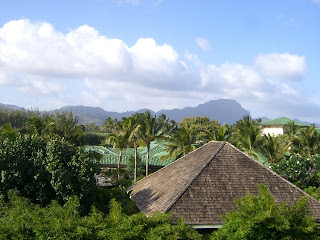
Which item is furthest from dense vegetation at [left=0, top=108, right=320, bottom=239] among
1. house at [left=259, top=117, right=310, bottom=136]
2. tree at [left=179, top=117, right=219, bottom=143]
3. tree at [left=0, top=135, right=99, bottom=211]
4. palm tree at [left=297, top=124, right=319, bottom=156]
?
tree at [left=179, top=117, right=219, bottom=143]

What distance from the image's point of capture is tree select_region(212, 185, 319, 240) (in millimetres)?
10320

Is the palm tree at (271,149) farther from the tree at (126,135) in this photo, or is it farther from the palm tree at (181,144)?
the tree at (126,135)

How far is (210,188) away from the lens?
14477mm

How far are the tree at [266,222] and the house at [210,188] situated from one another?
5.88ft

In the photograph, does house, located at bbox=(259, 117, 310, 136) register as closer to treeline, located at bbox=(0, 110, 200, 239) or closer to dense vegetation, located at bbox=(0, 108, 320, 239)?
dense vegetation, located at bbox=(0, 108, 320, 239)

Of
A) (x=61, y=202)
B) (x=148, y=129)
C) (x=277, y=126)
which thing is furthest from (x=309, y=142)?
(x=277, y=126)

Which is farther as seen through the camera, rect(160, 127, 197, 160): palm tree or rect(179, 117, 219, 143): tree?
rect(179, 117, 219, 143): tree

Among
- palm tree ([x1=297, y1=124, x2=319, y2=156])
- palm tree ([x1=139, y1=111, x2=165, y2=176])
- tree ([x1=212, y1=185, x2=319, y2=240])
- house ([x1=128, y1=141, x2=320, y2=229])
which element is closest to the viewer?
tree ([x1=212, y1=185, x2=319, y2=240])

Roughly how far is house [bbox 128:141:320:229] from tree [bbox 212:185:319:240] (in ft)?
5.88

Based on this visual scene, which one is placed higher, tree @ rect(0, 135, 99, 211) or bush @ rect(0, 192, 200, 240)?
tree @ rect(0, 135, 99, 211)

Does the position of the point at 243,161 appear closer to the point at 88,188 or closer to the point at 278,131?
the point at 88,188

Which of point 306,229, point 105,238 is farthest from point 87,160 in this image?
point 306,229

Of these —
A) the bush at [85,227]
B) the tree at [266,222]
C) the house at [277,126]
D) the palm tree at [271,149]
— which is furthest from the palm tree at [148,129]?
the house at [277,126]

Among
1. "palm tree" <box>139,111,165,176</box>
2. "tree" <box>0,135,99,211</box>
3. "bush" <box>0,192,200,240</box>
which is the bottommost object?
"bush" <box>0,192,200,240</box>
